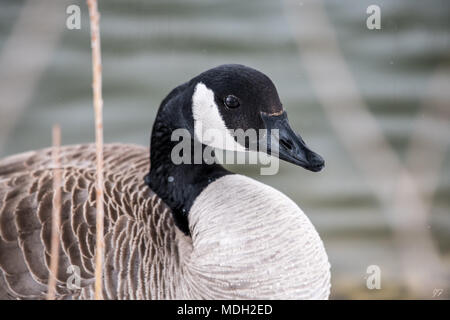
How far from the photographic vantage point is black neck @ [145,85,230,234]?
10.8 feet

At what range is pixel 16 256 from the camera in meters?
3.11

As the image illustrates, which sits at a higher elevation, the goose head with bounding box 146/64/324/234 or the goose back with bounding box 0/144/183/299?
the goose head with bounding box 146/64/324/234

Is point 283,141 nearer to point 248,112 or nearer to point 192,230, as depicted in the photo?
point 248,112

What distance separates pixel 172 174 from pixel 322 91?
2.29 metres

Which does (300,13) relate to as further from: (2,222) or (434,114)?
(2,222)

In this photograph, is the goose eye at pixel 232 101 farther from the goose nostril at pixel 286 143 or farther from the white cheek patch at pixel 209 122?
the goose nostril at pixel 286 143

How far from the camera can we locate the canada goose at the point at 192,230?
3.00 metres

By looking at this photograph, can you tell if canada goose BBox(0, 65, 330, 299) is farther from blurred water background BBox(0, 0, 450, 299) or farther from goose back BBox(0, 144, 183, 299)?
blurred water background BBox(0, 0, 450, 299)

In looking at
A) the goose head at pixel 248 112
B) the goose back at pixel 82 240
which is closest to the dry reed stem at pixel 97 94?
the goose back at pixel 82 240

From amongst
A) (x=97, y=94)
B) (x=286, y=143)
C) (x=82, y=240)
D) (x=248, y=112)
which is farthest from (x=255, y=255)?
(x=97, y=94)

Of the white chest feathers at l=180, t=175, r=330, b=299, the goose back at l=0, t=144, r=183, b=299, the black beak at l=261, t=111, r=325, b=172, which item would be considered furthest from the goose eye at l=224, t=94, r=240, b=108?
the goose back at l=0, t=144, r=183, b=299

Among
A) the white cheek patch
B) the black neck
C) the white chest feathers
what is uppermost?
the white cheek patch

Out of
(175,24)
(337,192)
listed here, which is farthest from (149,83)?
(337,192)

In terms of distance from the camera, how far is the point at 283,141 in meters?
2.97
